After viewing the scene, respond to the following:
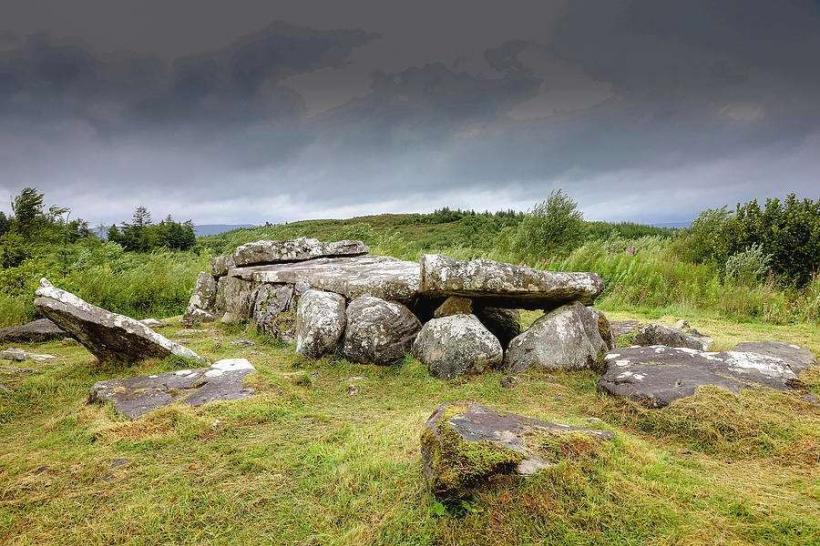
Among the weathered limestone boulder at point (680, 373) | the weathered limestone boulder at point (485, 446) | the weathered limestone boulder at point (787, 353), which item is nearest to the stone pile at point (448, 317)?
the weathered limestone boulder at point (680, 373)

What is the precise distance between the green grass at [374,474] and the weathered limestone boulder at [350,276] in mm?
2162

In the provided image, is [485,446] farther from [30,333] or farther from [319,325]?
[30,333]

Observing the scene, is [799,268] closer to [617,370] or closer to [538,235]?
[538,235]

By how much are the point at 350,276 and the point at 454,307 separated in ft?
7.75

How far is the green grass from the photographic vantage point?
288 cm

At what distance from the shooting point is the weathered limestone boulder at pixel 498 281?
6711mm

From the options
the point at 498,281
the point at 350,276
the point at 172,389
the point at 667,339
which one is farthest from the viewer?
the point at 350,276

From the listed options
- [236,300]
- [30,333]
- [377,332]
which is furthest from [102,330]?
[30,333]

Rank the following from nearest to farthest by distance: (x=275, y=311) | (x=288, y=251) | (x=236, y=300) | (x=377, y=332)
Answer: (x=377, y=332) < (x=275, y=311) < (x=236, y=300) < (x=288, y=251)

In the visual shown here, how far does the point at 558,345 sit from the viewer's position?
6422 mm

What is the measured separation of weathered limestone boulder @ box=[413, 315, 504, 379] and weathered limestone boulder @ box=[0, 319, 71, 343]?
7357mm

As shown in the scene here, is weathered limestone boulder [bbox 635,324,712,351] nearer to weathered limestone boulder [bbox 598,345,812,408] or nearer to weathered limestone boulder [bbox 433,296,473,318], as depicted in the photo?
weathered limestone boulder [bbox 598,345,812,408]

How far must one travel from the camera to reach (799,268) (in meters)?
14.9

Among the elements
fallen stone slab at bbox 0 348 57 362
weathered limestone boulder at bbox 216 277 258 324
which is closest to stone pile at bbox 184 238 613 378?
weathered limestone boulder at bbox 216 277 258 324
